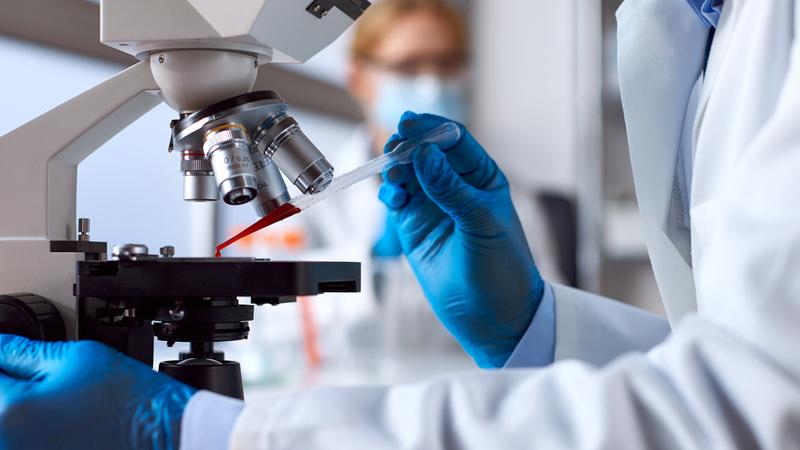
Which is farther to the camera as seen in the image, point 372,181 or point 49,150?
point 372,181

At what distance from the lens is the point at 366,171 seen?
98cm

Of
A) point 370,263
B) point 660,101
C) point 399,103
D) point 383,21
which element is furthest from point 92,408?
point 383,21

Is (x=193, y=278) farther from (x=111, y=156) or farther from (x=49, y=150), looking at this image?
(x=111, y=156)

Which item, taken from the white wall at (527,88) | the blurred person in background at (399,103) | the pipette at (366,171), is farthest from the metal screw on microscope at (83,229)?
the white wall at (527,88)

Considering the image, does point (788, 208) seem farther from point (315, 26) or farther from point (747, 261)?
point (315, 26)

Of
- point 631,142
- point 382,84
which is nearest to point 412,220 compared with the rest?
point 631,142

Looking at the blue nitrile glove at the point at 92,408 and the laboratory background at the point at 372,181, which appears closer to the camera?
the blue nitrile glove at the point at 92,408

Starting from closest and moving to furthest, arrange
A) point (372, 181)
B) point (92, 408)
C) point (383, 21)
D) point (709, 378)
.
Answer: point (709, 378), point (92, 408), point (372, 181), point (383, 21)

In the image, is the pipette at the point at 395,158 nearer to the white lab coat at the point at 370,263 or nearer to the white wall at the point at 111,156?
the white wall at the point at 111,156

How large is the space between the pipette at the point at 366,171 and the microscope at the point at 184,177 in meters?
0.04

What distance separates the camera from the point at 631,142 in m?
0.92

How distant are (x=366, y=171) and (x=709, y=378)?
0.52 m

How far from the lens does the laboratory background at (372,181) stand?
221cm

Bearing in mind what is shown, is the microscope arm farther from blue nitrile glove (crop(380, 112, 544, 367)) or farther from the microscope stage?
blue nitrile glove (crop(380, 112, 544, 367))
